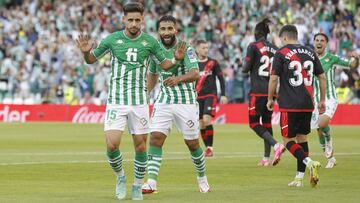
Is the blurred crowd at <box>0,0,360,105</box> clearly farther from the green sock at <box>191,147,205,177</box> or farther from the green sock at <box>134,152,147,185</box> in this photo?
the green sock at <box>134,152,147,185</box>

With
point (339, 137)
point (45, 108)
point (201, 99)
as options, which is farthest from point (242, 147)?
point (45, 108)

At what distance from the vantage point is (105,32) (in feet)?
149

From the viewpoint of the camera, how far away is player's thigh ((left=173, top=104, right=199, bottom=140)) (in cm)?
1536

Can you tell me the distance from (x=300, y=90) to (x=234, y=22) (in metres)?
28.0

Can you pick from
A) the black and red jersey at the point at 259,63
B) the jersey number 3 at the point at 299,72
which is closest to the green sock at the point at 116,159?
the jersey number 3 at the point at 299,72

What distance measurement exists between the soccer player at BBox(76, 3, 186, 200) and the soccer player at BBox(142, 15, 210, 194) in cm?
81

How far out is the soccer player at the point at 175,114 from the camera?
15.2 metres

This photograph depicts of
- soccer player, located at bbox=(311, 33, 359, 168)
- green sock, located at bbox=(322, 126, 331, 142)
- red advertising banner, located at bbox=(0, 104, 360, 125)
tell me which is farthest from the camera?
red advertising banner, located at bbox=(0, 104, 360, 125)

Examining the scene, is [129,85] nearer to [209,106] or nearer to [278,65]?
[278,65]

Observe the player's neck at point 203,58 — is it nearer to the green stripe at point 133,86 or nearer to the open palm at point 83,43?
the green stripe at point 133,86

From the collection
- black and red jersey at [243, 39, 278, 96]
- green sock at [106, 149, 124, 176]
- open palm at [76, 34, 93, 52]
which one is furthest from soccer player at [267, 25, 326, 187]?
black and red jersey at [243, 39, 278, 96]

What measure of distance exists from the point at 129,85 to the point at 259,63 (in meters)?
7.33

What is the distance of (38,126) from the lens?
1500 inches

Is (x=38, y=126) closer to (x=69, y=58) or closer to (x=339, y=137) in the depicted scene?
(x=69, y=58)
